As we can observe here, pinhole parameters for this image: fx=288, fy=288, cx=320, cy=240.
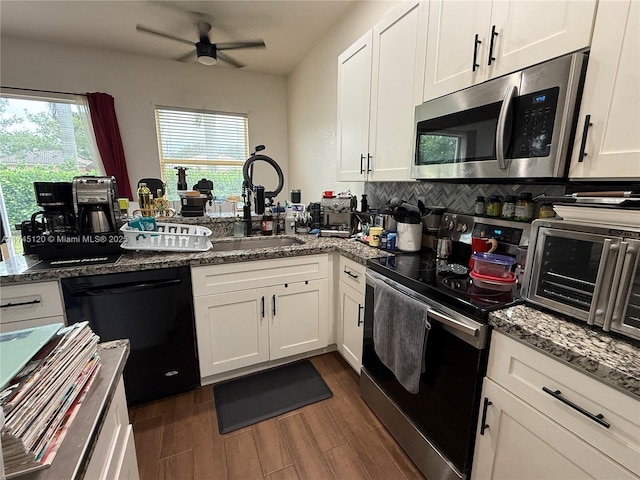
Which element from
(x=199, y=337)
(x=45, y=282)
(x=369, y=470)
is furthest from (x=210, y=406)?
(x=45, y=282)

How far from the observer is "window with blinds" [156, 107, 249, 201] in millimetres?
3953

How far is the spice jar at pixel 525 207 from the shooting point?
1284mm

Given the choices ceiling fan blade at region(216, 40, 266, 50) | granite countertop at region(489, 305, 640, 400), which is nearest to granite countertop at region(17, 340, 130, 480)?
granite countertop at region(489, 305, 640, 400)

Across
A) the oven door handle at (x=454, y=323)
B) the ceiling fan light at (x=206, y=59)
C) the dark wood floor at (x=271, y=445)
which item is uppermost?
the ceiling fan light at (x=206, y=59)

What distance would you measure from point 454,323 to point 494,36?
1.14 m

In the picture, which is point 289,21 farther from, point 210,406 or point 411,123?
point 210,406

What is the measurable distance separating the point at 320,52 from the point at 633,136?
3.16m

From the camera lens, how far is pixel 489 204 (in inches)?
57.4

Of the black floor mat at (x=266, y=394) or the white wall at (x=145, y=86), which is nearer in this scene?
the black floor mat at (x=266, y=394)

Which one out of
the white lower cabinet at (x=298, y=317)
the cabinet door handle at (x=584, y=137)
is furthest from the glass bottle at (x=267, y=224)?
the cabinet door handle at (x=584, y=137)

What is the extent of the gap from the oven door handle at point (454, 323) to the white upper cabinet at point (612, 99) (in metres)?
0.62

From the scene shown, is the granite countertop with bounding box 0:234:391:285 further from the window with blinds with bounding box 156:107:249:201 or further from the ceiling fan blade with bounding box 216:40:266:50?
the window with blinds with bounding box 156:107:249:201

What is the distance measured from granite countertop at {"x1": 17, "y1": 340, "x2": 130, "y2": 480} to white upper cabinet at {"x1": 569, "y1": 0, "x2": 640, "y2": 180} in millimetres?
1440

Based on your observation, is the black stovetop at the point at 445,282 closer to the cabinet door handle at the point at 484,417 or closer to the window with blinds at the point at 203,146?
the cabinet door handle at the point at 484,417
